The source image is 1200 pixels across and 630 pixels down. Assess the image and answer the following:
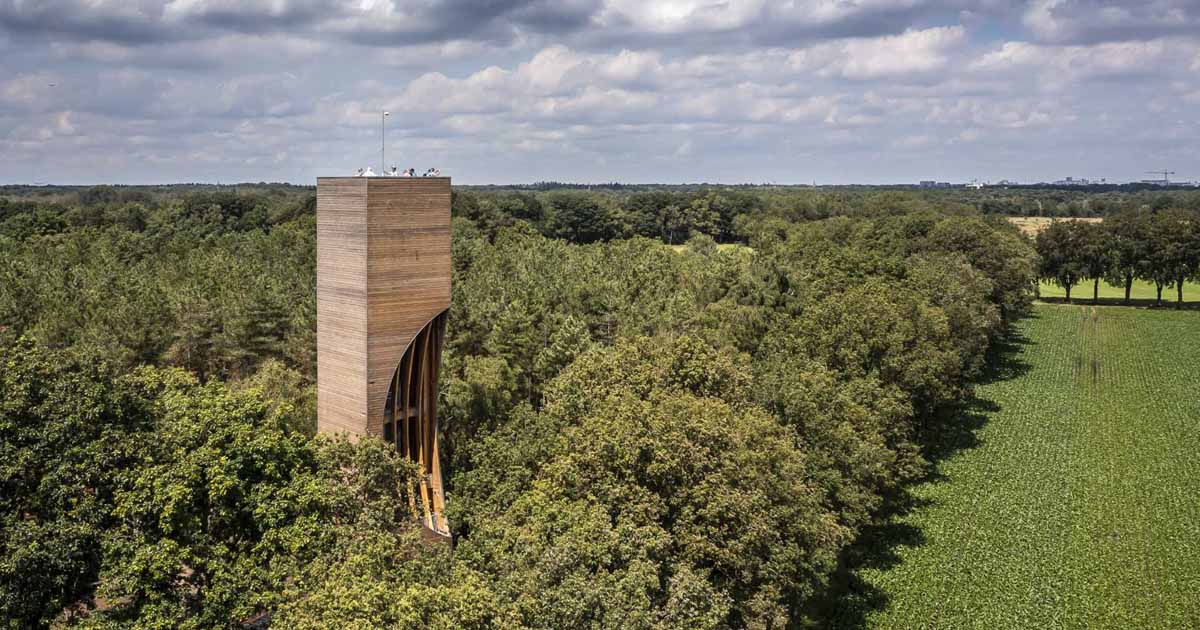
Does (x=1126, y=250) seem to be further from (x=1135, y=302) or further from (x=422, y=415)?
(x=422, y=415)

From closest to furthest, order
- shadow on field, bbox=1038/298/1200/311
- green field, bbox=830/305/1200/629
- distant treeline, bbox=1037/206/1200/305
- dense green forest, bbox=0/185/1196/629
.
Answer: dense green forest, bbox=0/185/1196/629, green field, bbox=830/305/1200/629, distant treeline, bbox=1037/206/1200/305, shadow on field, bbox=1038/298/1200/311

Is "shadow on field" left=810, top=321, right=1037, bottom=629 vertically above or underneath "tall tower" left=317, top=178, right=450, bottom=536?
underneath

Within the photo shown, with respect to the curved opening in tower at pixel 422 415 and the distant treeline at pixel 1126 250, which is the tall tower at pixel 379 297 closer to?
the curved opening in tower at pixel 422 415

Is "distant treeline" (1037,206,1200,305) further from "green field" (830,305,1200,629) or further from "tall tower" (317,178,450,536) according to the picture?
"tall tower" (317,178,450,536)

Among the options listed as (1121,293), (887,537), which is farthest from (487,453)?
(1121,293)

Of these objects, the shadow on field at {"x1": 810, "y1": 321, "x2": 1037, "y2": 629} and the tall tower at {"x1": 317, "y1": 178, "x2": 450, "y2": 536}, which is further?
the shadow on field at {"x1": 810, "y1": 321, "x2": 1037, "y2": 629}

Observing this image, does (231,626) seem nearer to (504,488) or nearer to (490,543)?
(490,543)

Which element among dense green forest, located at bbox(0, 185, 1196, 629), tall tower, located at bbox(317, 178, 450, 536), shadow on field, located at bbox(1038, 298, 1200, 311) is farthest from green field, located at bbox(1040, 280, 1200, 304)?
tall tower, located at bbox(317, 178, 450, 536)
